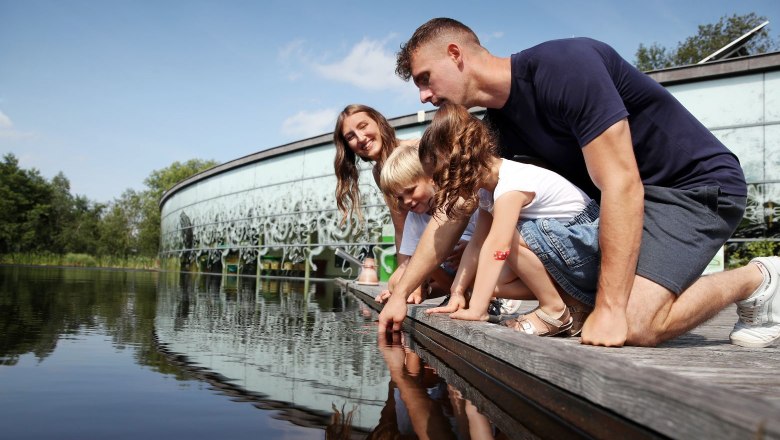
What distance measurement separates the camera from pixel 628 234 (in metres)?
2.21

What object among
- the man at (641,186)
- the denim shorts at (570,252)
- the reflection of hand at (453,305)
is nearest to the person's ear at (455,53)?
the man at (641,186)

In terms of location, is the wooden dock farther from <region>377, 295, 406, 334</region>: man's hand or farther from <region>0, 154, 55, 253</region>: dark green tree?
<region>0, 154, 55, 253</region>: dark green tree

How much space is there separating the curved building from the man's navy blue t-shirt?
1027 cm

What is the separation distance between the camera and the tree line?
49.1m

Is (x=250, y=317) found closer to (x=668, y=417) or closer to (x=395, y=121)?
(x=668, y=417)

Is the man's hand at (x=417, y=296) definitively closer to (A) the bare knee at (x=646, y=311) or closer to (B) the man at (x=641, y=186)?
(B) the man at (x=641, y=186)

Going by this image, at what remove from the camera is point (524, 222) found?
2848mm

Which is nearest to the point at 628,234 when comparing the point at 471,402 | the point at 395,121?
the point at 471,402

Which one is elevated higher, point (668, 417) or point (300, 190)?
point (300, 190)

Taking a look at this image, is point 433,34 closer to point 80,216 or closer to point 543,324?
point 543,324

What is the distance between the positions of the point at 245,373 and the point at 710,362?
1495 millimetres

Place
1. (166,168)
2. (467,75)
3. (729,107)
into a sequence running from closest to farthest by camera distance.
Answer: (467,75), (729,107), (166,168)

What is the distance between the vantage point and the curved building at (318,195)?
11992 millimetres

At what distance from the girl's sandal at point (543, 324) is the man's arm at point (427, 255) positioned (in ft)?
2.39
